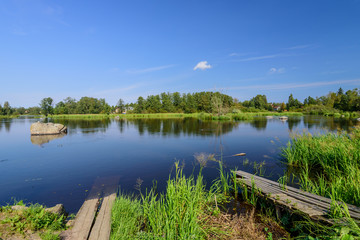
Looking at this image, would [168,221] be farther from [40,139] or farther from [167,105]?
[167,105]

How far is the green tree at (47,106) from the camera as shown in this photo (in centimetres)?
9312

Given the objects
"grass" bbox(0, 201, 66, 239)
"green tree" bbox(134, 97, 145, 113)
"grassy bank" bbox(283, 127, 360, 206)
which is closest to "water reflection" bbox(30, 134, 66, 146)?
"grass" bbox(0, 201, 66, 239)

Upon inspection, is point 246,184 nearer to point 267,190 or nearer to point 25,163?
point 267,190

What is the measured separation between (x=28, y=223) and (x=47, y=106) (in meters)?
113

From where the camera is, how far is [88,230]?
3.70 meters

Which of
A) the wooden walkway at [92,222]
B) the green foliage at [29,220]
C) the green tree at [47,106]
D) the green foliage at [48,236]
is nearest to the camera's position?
the green foliage at [48,236]

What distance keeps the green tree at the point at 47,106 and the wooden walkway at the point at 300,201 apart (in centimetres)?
11443

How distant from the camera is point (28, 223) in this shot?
3.50 m

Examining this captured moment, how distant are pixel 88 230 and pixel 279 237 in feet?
13.2

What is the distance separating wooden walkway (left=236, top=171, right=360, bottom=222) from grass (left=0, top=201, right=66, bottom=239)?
190 inches

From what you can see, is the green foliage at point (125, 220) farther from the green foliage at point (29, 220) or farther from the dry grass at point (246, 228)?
the dry grass at point (246, 228)

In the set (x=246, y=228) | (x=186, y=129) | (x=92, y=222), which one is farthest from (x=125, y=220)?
(x=186, y=129)

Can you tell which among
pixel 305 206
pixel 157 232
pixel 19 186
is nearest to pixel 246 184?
pixel 305 206

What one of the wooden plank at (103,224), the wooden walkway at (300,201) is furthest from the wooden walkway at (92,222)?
the wooden walkway at (300,201)
